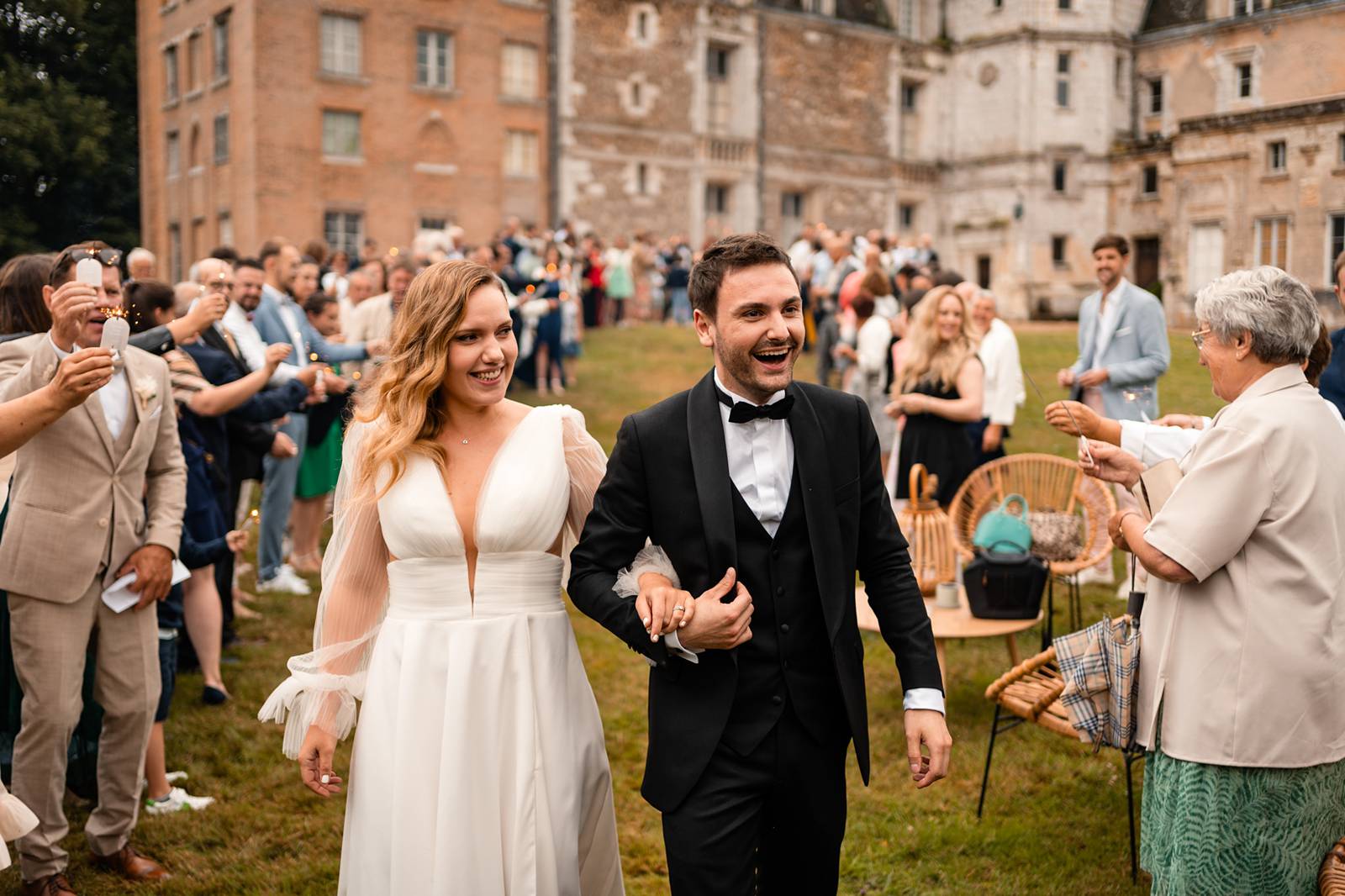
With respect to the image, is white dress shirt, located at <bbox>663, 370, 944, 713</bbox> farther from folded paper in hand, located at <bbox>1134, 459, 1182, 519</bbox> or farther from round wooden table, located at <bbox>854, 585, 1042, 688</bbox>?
round wooden table, located at <bbox>854, 585, 1042, 688</bbox>

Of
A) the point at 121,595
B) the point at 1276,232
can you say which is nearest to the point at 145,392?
the point at 121,595

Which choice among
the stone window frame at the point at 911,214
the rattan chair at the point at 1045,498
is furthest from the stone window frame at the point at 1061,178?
the rattan chair at the point at 1045,498

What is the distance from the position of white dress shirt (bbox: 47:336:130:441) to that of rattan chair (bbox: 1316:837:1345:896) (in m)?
4.41

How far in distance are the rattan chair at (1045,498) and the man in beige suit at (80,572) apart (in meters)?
4.72

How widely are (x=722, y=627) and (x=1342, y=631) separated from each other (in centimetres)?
193

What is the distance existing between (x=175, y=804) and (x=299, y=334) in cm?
453

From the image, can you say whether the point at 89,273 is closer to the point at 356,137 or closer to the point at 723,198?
the point at 356,137

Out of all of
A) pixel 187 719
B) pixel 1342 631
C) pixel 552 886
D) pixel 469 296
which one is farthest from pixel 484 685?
pixel 187 719

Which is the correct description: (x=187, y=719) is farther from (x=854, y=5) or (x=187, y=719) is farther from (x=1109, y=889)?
(x=854, y=5)

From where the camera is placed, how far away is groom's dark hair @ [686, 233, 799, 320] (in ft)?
9.97

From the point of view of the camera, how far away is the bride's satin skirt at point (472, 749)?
3209 millimetres

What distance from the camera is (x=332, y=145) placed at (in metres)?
31.9

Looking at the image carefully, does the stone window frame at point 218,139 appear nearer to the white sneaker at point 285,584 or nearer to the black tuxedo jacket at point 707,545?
the white sneaker at point 285,584

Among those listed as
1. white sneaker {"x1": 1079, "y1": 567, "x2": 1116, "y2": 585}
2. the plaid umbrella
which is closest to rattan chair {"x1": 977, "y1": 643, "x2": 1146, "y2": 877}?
the plaid umbrella
